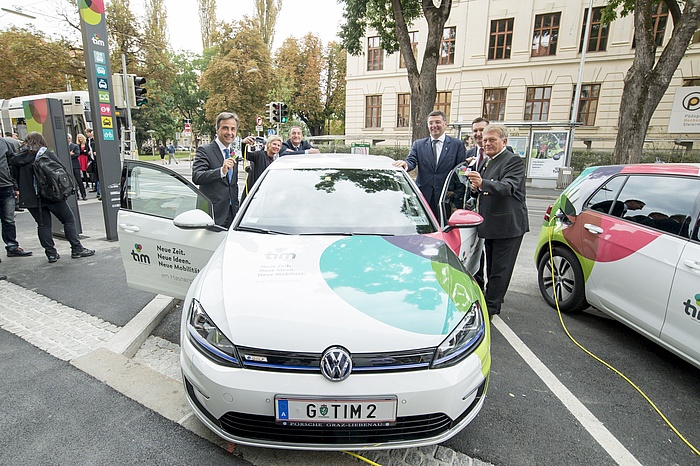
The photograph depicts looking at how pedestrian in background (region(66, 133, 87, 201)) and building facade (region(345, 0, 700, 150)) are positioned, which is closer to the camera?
pedestrian in background (region(66, 133, 87, 201))

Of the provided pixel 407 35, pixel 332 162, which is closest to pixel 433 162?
pixel 332 162

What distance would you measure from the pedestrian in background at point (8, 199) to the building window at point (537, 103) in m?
26.5

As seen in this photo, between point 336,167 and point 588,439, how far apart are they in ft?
8.18

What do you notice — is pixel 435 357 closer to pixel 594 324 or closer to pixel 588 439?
pixel 588 439

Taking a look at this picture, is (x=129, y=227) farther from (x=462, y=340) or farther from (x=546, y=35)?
(x=546, y=35)

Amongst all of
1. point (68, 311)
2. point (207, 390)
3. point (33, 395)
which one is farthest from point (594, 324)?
point (68, 311)

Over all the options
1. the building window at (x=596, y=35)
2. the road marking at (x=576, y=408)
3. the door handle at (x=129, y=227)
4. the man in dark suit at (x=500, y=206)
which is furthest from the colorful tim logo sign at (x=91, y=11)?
the building window at (x=596, y=35)

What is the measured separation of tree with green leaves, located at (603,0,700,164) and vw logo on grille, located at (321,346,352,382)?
14487 mm

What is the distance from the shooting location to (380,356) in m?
1.73

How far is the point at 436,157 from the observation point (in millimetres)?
5023

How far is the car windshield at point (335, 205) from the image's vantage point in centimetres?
271

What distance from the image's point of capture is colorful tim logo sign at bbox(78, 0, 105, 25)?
595cm

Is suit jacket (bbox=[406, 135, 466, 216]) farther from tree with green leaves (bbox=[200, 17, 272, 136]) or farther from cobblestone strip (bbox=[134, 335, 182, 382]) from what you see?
tree with green leaves (bbox=[200, 17, 272, 136])

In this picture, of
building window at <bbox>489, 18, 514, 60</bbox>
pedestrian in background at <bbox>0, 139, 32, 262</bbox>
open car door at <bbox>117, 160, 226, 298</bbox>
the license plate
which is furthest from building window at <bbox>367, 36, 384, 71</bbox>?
the license plate
